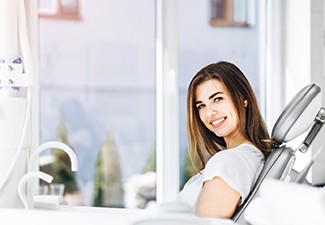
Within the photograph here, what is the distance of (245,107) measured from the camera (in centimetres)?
141

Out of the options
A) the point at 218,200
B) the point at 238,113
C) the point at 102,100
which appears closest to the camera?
the point at 218,200

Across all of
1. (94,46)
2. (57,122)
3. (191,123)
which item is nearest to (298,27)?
(191,123)

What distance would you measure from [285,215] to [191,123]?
58 cm

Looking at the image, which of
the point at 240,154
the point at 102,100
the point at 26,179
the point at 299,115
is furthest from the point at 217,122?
the point at 26,179

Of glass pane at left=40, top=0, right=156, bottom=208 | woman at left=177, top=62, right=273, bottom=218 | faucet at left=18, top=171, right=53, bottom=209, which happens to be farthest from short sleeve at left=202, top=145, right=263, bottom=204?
faucet at left=18, top=171, right=53, bottom=209

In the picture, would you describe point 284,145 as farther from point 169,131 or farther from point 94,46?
point 94,46

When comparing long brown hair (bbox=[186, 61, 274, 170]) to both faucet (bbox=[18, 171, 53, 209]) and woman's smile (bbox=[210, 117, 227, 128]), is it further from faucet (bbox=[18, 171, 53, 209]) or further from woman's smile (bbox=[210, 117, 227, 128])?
→ faucet (bbox=[18, 171, 53, 209])

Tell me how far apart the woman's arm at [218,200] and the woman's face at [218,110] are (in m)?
0.21

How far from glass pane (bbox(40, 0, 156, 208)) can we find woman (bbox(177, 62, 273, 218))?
0.18 metres

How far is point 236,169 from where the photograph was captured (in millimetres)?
1258

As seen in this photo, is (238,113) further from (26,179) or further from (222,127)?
(26,179)

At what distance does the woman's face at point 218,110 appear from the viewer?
1.39 metres

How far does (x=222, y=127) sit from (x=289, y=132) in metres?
0.21

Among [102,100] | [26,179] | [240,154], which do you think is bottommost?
[26,179]
